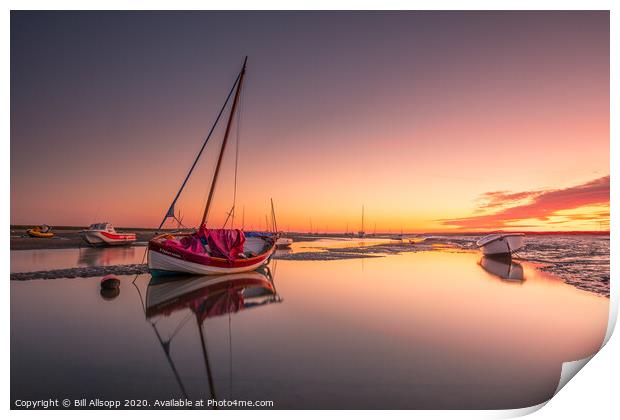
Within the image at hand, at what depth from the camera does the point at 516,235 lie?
792 inches

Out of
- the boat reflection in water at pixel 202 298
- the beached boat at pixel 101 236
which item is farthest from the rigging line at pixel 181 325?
the beached boat at pixel 101 236

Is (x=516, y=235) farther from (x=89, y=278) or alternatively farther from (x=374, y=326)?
(x=89, y=278)

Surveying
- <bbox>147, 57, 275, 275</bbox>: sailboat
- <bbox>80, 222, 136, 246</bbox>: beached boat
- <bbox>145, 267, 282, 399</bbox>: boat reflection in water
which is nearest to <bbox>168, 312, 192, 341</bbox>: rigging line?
<bbox>145, 267, 282, 399</bbox>: boat reflection in water

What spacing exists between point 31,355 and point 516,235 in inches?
841

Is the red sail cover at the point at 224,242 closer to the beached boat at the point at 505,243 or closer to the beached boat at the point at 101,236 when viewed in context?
the beached boat at the point at 505,243

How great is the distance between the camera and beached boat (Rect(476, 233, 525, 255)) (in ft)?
66.0

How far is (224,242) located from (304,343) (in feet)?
25.7

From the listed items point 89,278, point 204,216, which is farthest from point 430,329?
point 89,278

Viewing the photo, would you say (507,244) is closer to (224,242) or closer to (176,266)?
(224,242)

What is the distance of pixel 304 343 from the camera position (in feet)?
18.5

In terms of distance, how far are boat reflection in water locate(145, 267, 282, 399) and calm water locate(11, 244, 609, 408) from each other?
0.15 feet

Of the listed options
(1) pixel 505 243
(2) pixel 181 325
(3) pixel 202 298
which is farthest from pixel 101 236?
(1) pixel 505 243

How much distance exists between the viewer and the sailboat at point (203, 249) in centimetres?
1166

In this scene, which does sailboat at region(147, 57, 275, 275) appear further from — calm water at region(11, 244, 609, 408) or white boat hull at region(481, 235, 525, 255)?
white boat hull at region(481, 235, 525, 255)
